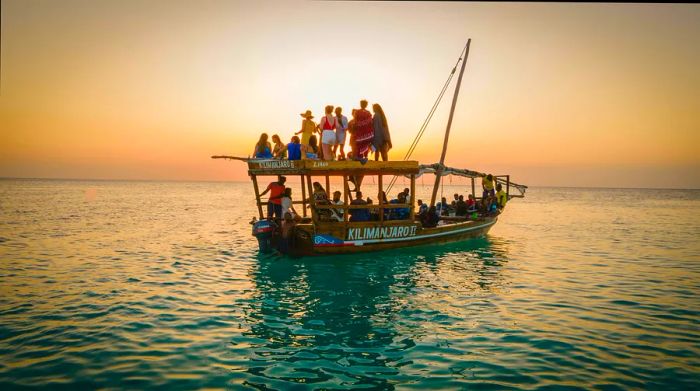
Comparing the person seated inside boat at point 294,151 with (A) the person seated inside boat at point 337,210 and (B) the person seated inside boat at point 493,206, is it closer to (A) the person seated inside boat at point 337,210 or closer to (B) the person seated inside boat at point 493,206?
(A) the person seated inside boat at point 337,210

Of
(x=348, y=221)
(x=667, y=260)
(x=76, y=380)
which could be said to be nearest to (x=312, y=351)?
(x=76, y=380)

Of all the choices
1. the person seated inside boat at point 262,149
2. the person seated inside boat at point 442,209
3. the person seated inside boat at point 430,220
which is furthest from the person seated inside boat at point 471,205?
the person seated inside boat at point 262,149

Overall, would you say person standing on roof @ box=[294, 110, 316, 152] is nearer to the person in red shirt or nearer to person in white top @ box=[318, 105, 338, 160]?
person in white top @ box=[318, 105, 338, 160]

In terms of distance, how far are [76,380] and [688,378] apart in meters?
9.45

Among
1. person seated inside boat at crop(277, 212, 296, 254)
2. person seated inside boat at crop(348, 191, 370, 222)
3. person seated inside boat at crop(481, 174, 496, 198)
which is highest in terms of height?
person seated inside boat at crop(481, 174, 496, 198)

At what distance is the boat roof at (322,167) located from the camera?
14.6m

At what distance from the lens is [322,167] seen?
47.9 ft

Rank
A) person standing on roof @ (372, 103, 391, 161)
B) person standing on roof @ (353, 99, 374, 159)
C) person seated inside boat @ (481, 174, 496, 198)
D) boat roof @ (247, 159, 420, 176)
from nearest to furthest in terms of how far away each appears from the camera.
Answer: boat roof @ (247, 159, 420, 176) → person standing on roof @ (353, 99, 374, 159) → person standing on roof @ (372, 103, 391, 161) → person seated inside boat @ (481, 174, 496, 198)

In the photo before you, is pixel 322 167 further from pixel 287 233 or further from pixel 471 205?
pixel 471 205

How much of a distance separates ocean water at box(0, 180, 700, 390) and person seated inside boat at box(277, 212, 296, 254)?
771 mm

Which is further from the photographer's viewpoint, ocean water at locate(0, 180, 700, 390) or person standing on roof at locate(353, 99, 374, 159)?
person standing on roof at locate(353, 99, 374, 159)

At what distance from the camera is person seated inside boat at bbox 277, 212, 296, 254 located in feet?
49.8

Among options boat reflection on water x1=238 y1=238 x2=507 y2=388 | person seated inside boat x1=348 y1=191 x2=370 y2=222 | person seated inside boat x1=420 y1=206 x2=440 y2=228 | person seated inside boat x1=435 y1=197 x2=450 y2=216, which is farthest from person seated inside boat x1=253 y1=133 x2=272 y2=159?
person seated inside boat x1=435 y1=197 x2=450 y2=216

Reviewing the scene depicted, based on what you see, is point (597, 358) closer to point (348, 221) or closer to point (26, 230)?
point (348, 221)
